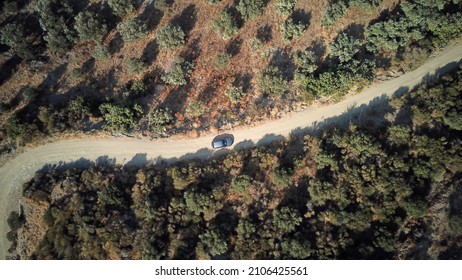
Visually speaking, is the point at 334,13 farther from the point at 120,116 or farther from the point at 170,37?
the point at 120,116

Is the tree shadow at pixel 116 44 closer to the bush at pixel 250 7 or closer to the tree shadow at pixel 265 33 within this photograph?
the bush at pixel 250 7

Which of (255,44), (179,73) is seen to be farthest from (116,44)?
(255,44)

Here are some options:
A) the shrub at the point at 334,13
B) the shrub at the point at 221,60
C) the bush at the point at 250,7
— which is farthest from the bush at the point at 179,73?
the shrub at the point at 334,13

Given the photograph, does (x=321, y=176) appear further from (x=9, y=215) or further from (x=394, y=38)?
(x=9, y=215)

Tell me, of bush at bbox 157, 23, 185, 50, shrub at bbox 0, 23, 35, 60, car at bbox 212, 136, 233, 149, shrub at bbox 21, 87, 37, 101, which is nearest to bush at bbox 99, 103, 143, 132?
bush at bbox 157, 23, 185, 50

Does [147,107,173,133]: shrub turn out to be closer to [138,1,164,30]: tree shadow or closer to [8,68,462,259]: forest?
[8,68,462,259]: forest
